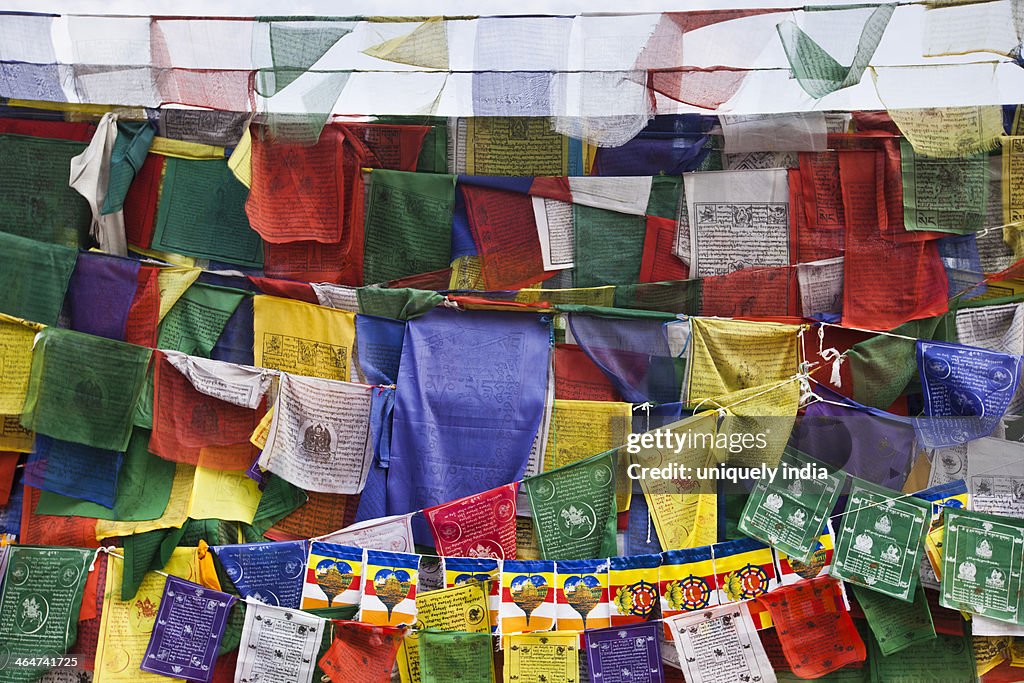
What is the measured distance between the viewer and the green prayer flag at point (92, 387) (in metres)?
3.41

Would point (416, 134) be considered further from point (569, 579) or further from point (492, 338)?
point (569, 579)

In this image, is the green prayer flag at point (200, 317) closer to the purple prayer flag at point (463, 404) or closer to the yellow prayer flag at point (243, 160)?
the yellow prayer flag at point (243, 160)

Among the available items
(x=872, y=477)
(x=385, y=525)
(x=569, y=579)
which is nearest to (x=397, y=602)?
(x=385, y=525)

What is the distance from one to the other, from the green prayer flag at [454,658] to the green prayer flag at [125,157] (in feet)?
5.89

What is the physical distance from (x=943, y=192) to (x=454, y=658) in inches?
87.7

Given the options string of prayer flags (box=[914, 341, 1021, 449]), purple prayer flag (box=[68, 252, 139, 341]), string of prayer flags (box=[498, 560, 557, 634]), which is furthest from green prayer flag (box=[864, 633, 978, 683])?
purple prayer flag (box=[68, 252, 139, 341])

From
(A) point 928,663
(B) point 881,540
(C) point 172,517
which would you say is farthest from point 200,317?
(A) point 928,663

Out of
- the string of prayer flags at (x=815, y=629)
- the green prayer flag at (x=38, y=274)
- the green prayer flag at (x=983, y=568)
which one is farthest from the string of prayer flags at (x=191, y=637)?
the green prayer flag at (x=983, y=568)

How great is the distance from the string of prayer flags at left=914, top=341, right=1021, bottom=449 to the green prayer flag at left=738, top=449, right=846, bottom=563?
1.17 feet

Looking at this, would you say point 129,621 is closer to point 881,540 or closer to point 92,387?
point 92,387

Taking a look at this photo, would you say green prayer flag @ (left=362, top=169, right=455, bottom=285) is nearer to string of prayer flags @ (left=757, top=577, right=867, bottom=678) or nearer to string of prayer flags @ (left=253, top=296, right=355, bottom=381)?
string of prayer flags @ (left=253, top=296, right=355, bottom=381)

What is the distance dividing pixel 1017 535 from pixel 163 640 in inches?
107

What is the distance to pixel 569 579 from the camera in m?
3.24

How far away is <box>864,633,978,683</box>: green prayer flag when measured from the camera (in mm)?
3285
